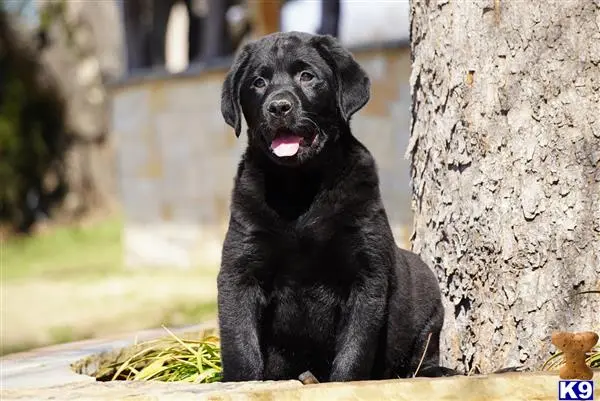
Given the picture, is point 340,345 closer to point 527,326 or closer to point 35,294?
point 527,326

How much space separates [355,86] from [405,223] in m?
5.65

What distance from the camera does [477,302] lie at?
351 cm

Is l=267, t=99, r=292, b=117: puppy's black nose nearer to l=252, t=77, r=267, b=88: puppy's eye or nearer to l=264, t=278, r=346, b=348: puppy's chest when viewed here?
l=252, t=77, r=267, b=88: puppy's eye

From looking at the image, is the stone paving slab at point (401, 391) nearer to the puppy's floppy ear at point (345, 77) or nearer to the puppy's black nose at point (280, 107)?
the puppy's black nose at point (280, 107)

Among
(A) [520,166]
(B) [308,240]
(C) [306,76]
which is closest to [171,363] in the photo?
(B) [308,240]

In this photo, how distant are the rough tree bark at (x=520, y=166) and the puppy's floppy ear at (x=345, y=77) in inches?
12.2

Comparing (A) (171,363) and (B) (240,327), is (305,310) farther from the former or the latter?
(A) (171,363)

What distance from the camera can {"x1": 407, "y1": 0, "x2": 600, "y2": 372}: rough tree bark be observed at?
3.25 m

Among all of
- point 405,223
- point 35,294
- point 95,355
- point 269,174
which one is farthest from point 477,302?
point 35,294

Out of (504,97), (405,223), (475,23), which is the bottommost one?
(405,223)

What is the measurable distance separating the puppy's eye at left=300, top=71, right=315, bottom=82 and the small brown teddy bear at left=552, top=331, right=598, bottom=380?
136cm

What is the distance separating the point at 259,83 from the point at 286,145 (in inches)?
12.2

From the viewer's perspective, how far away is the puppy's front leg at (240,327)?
3.25 meters

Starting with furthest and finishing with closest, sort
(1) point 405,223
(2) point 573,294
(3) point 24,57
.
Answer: (3) point 24,57, (1) point 405,223, (2) point 573,294
